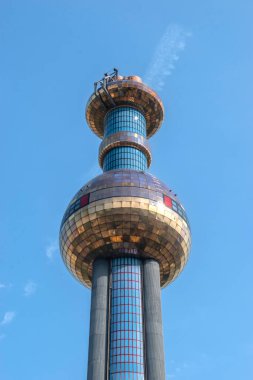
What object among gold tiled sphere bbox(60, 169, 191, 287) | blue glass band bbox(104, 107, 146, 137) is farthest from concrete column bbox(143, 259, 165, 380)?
blue glass band bbox(104, 107, 146, 137)

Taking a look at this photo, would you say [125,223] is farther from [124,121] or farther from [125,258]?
[124,121]

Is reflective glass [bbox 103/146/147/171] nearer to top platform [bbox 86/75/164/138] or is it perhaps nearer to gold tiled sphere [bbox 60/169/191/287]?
gold tiled sphere [bbox 60/169/191/287]

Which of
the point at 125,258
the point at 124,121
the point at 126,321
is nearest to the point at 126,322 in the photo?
the point at 126,321

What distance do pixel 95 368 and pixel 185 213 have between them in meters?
23.7

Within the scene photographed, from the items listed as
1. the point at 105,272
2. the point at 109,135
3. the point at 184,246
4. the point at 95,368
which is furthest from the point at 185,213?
the point at 95,368

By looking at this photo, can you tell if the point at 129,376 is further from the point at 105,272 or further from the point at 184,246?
the point at 184,246

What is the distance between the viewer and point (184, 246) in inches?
2425

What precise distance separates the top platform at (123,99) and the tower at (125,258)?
48.7 ft

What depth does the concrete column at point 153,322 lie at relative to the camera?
51.0 meters

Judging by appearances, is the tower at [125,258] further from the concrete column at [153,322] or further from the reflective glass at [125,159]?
the reflective glass at [125,159]

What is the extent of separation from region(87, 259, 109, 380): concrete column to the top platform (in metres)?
29.8

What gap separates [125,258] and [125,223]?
487cm

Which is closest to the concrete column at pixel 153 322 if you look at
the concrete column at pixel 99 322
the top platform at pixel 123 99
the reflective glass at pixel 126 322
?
the reflective glass at pixel 126 322

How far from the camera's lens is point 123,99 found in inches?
3076
